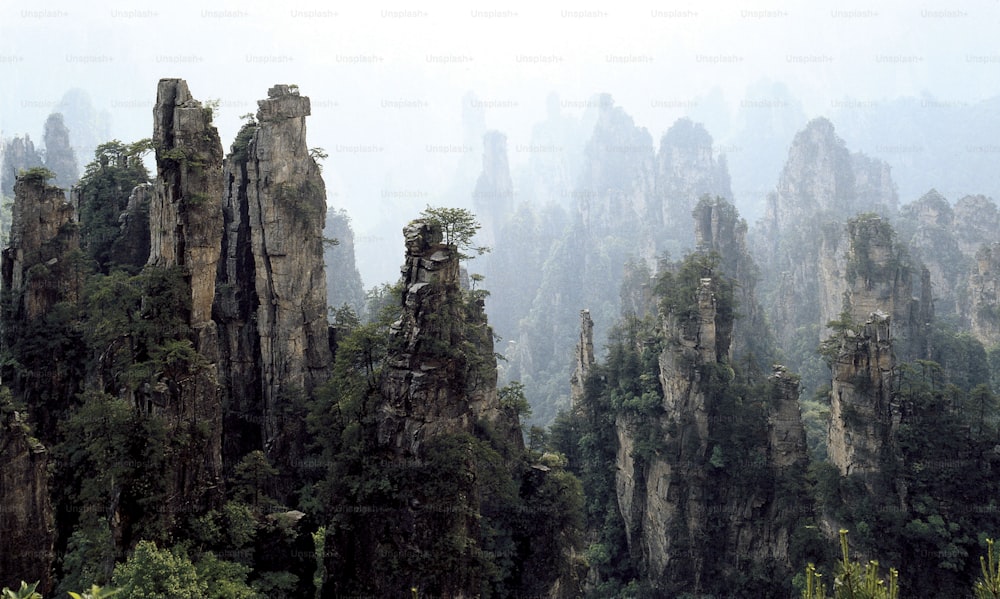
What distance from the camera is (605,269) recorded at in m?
91.4

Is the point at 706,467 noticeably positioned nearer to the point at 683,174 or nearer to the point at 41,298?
the point at 41,298

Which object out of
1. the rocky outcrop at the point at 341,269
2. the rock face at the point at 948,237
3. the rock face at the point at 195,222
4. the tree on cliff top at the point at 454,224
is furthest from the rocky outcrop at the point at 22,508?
the rock face at the point at 948,237

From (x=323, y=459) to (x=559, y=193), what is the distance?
404ft

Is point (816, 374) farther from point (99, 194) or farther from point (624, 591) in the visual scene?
point (99, 194)

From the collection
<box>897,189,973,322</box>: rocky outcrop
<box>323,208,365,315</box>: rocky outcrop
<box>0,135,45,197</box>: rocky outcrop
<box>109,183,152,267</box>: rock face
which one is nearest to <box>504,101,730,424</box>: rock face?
<box>323,208,365,315</box>: rocky outcrop

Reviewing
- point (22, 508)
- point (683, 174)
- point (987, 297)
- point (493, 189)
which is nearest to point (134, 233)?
point (22, 508)

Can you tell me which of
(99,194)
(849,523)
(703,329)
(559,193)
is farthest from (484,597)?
(559,193)

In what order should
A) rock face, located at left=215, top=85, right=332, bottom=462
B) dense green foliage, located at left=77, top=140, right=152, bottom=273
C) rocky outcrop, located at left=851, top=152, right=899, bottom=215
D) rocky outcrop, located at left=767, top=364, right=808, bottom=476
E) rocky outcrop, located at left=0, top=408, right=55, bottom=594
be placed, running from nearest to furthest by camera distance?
rocky outcrop, located at left=0, top=408, right=55, bottom=594 < rock face, located at left=215, top=85, right=332, bottom=462 < dense green foliage, located at left=77, top=140, right=152, bottom=273 < rocky outcrop, located at left=767, top=364, right=808, bottom=476 < rocky outcrop, located at left=851, top=152, right=899, bottom=215

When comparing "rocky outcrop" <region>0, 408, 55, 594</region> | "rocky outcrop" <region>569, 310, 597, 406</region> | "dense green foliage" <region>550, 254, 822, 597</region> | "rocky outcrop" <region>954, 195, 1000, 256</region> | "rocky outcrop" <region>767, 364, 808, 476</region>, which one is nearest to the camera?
"rocky outcrop" <region>0, 408, 55, 594</region>

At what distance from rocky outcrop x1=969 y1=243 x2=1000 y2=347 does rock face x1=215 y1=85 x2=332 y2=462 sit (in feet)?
133

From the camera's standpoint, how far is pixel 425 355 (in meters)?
21.2

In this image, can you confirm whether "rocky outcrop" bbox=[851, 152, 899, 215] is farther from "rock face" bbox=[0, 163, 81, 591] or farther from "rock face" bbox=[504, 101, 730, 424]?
"rock face" bbox=[0, 163, 81, 591]

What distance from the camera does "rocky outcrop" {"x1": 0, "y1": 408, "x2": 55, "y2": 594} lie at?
1708 cm

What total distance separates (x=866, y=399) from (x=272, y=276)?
66.6 ft
